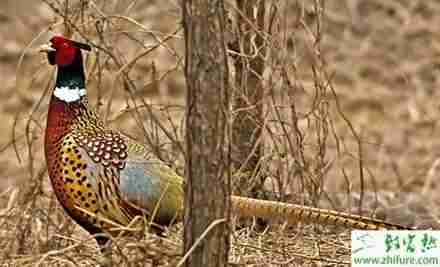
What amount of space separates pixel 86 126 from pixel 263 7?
857 mm

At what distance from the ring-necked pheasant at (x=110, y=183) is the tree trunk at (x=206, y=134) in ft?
1.85

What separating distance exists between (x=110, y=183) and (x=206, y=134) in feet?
2.44

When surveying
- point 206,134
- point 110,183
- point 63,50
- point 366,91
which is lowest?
point 366,91

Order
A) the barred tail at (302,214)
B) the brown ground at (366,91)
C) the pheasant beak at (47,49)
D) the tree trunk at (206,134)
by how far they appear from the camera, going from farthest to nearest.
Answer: the brown ground at (366,91) < the pheasant beak at (47,49) < the barred tail at (302,214) < the tree trunk at (206,134)

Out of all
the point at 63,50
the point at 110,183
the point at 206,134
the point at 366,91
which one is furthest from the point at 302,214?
the point at 366,91

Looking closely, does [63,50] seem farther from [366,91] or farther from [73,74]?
[366,91]

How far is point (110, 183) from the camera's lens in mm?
4195

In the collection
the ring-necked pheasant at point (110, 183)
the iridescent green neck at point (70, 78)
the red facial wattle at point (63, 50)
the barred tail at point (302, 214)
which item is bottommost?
the barred tail at point (302, 214)

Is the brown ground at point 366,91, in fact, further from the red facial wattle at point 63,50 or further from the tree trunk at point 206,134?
the tree trunk at point 206,134

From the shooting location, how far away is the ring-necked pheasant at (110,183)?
4.18 metres

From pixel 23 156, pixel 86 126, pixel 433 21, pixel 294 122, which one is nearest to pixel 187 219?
pixel 86 126

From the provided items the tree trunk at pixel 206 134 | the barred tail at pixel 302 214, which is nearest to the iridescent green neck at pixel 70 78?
the barred tail at pixel 302 214

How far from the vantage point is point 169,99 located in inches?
335

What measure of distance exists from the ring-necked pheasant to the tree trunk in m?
0.56
